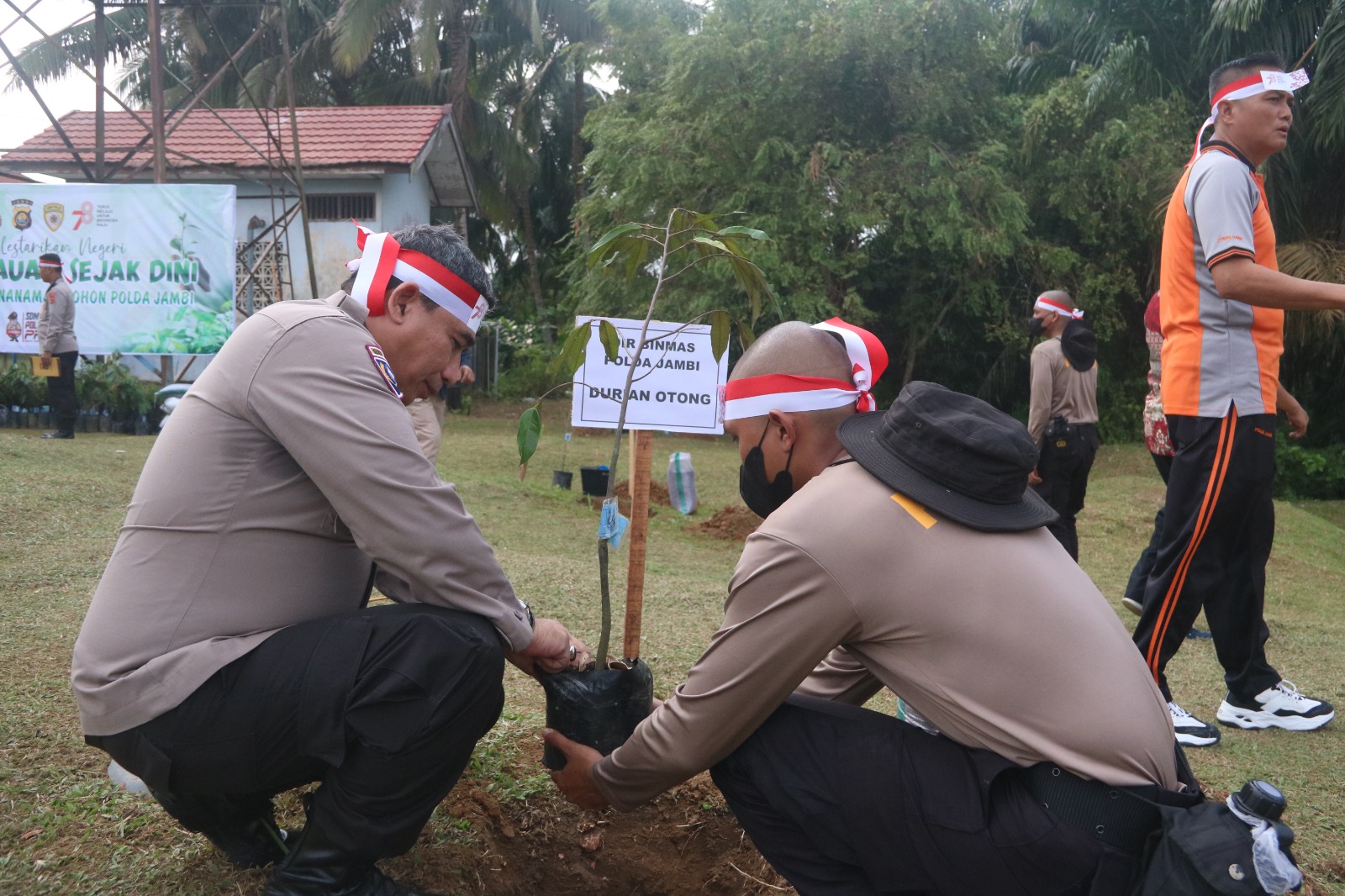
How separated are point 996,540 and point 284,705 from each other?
1390mm

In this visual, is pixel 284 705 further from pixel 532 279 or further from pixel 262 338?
pixel 532 279

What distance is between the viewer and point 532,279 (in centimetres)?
2658

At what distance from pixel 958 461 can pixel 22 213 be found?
13229 mm

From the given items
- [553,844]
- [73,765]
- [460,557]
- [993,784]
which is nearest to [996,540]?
[993,784]

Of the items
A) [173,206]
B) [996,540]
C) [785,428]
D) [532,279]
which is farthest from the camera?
[532,279]

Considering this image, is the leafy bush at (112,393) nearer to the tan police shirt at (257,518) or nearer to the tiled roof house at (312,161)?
the tiled roof house at (312,161)

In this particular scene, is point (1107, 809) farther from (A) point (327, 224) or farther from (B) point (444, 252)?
(A) point (327, 224)

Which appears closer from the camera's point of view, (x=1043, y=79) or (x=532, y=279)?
(x=1043, y=79)

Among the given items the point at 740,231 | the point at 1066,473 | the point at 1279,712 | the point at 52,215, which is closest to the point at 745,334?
the point at 740,231

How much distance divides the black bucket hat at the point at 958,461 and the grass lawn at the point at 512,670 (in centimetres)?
27

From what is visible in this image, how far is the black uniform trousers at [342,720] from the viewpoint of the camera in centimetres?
209

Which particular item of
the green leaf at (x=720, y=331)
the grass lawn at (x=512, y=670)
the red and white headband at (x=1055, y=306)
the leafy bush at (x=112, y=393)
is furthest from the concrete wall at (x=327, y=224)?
the green leaf at (x=720, y=331)

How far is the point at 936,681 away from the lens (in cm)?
196

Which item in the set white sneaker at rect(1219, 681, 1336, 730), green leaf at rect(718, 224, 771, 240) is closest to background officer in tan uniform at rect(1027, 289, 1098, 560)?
white sneaker at rect(1219, 681, 1336, 730)
